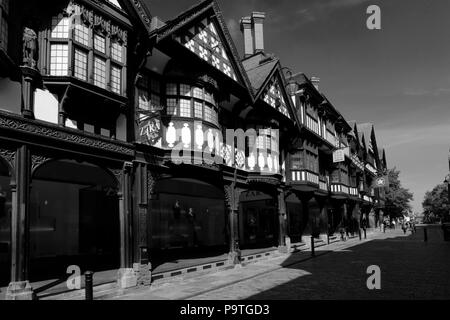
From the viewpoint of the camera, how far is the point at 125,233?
11953 millimetres

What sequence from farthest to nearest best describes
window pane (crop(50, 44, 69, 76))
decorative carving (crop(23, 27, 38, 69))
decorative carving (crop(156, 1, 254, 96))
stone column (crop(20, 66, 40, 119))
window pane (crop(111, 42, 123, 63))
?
decorative carving (crop(156, 1, 254, 96)) → window pane (crop(111, 42, 123, 63)) → window pane (crop(50, 44, 69, 76)) → decorative carving (crop(23, 27, 38, 69)) → stone column (crop(20, 66, 40, 119))

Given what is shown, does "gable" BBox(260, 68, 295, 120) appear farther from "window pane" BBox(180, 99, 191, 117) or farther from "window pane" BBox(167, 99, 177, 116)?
"window pane" BBox(167, 99, 177, 116)

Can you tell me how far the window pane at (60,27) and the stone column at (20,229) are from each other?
3338 millimetres

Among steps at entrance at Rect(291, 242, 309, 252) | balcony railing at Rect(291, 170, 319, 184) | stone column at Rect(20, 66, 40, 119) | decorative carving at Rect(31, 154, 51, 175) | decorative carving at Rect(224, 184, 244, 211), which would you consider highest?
stone column at Rect(20, 66, 40, 119)

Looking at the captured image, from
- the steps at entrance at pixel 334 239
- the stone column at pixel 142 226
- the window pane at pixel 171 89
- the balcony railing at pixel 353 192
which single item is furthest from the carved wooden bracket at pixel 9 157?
the balcony railing at pixel 353 192

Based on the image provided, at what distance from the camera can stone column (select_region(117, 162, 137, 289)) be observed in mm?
11602

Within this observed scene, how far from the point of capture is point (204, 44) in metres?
15.9

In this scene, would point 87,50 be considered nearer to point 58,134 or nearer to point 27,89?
point 27,89

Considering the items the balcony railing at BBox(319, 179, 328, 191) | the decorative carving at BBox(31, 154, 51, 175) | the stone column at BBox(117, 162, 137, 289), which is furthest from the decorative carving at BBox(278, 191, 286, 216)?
the decorative carving at BBox(31, 154, 51, 175)

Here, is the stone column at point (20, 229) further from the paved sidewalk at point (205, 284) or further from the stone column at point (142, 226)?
the stone column at point (142, 226)

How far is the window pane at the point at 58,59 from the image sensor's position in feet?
33.3

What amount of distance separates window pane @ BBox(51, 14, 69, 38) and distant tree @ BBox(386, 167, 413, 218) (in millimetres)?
65118

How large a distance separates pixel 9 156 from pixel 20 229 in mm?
1770

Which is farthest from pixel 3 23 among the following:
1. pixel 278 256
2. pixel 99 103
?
pixel 278 256
